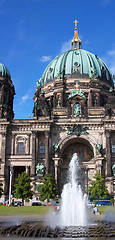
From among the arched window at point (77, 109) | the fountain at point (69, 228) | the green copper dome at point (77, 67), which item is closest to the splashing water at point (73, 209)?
the fountain at point (69, 228)

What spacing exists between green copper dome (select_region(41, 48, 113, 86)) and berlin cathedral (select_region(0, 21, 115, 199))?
505 centimetres

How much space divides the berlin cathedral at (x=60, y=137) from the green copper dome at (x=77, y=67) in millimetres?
5048

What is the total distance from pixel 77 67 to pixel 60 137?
2232 centimetres

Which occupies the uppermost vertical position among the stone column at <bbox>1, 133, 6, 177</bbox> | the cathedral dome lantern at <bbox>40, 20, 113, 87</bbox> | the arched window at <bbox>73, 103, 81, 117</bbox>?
the cathedral dome lantern at <bbox>40, 20, 113, 87</bbox>

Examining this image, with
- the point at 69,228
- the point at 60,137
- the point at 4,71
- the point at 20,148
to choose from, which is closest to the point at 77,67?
the point at 4,71

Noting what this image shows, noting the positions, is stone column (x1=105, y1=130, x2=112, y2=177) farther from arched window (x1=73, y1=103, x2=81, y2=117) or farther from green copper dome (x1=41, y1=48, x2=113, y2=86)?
green copper dome (x1=41, y1=48, x2=113, y2=86)

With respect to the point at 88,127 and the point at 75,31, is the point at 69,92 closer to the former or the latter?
the point at 88,127

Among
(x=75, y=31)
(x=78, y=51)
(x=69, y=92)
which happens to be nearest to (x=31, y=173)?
(x=69, y=92)

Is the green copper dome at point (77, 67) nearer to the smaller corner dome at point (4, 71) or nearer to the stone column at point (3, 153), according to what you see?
the smaller corner dome at point (4, 71)

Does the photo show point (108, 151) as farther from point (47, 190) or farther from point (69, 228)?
point (69, 228)

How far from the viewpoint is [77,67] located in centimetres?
7269

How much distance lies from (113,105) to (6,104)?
76.8 feet

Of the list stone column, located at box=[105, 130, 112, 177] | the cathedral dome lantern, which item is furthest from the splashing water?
the cathedral dome lantern

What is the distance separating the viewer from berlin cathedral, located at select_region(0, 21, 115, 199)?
5612cm
